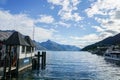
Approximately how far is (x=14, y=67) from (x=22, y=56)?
595cm

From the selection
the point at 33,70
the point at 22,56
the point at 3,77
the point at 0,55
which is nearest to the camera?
the point at 3,77

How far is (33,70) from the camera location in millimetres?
65750

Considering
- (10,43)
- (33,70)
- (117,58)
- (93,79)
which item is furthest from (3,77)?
(117,58)

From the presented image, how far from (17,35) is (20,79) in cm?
973

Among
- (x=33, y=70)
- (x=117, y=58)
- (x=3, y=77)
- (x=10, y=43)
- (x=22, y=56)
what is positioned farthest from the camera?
(x=117, y=58)

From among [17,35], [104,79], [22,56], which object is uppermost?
[17,35]

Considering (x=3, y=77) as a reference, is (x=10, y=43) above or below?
above

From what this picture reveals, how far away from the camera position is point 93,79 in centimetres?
5147

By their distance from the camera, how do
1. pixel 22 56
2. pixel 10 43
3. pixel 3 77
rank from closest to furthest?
1. pixel 3 77
2. pixel 10 43
3. pixel 22 56

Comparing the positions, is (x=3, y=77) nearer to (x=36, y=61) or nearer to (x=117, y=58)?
(x=36, y=61)

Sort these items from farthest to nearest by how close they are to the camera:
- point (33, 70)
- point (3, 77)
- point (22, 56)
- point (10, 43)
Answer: point (33, 70) < point (22, 56) < point (10, 43) < point (3, 77)

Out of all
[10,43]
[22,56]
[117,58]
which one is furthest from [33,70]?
[117,58]

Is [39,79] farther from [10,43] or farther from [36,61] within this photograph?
[36,61]

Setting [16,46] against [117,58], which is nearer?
[16,46]
